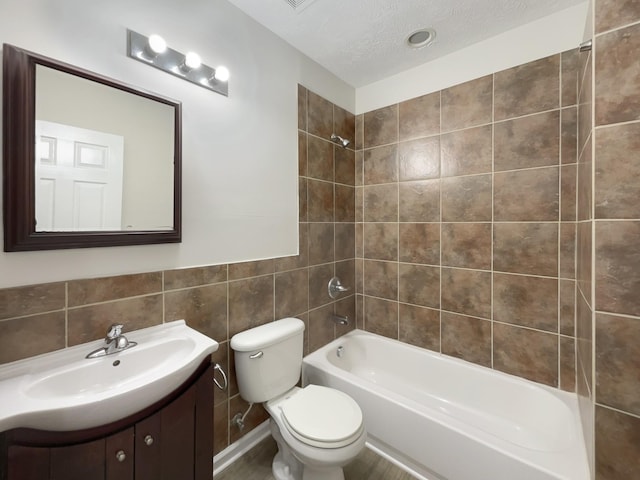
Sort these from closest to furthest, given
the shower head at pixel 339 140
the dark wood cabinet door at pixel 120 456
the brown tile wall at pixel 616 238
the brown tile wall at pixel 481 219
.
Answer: the dark wood cabinet door at pixel 120 456 < the brown tile wall at pixel 616 238 < the brown tile wall at pixel 481 219 < the shower head at pixel 339 140

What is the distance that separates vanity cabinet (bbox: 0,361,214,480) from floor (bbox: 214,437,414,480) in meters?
0.49

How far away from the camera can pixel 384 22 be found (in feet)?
5.22

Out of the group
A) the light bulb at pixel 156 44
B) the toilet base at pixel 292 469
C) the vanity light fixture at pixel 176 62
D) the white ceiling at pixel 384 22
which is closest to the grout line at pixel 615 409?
the toilet base at pixel 292 469

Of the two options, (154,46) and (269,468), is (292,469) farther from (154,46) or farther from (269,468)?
(154,46)

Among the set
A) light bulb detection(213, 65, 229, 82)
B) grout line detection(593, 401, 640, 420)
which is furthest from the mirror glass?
grout line detection(593, 401, 640, 420)

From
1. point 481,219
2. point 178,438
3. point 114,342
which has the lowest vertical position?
point 178,438

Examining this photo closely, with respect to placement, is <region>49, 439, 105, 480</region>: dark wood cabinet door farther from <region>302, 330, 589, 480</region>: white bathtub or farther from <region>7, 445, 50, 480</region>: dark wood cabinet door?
<region>302, 330, 589, 480</region>: white bathtub

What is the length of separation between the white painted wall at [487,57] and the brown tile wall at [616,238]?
0.69 metres

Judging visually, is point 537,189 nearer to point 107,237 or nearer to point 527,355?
point 527,355

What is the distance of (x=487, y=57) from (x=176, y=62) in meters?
1.85

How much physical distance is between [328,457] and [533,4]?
2.48 m

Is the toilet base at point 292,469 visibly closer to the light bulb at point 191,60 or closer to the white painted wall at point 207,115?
the white painted wall at point 207,115

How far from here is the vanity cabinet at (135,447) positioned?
0.70m

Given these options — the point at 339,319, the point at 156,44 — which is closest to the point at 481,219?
the point at 339,319
